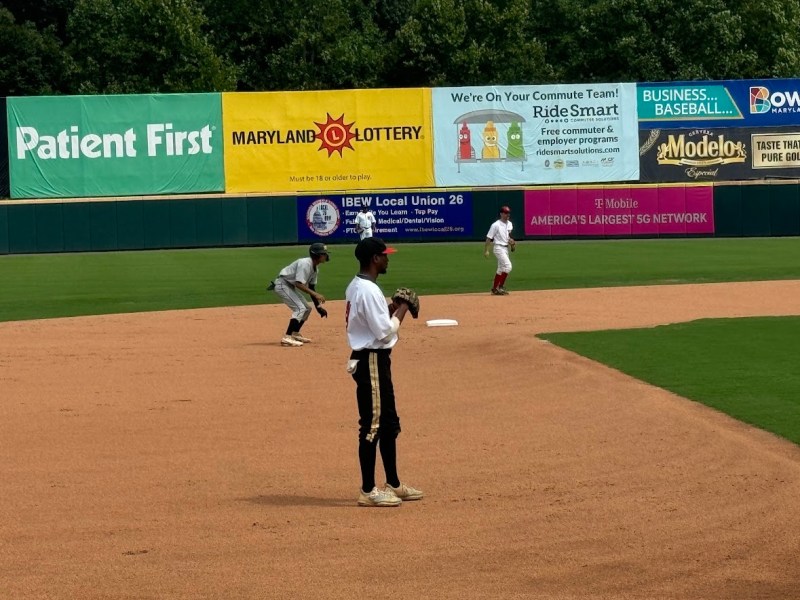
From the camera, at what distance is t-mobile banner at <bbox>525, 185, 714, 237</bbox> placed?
44.8 m

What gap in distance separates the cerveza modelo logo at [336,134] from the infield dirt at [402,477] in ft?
94.5

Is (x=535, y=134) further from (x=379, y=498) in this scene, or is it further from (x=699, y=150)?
(x=379, y=498)

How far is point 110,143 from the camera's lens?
150ft

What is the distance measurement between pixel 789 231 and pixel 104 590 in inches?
1579

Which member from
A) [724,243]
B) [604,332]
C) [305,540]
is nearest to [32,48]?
[724,243]

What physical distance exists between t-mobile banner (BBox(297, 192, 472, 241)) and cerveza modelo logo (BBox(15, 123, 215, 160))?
426 centimetres

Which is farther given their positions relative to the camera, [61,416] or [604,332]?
[604,332]

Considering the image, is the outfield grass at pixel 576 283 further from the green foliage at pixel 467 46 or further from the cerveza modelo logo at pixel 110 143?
the green foliage at pixel 467 46

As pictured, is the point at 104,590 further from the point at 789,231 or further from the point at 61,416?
the point at 789,231

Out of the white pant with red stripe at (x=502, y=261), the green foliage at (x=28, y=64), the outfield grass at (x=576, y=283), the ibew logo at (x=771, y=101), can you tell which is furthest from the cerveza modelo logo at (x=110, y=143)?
the white pant with red stripe at (x=502, y=261)

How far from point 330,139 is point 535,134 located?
7.10 metres

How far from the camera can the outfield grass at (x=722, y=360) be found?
12.6 m

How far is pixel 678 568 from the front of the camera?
7.56 m

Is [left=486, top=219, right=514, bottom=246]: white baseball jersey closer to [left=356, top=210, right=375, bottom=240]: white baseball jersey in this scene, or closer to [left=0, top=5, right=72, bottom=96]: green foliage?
[left=356, top=210, right=375, bottom=240]: white baseball jersey
